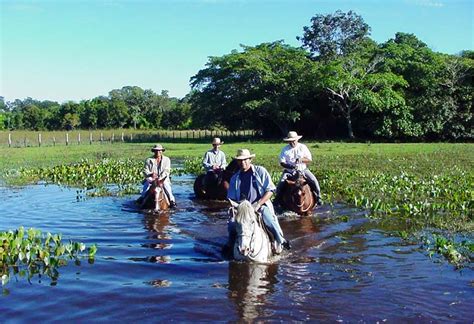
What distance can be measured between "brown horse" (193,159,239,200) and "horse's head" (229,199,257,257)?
6.03 meters

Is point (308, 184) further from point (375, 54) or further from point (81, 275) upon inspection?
point (375, 54)

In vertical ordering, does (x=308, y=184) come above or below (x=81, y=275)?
above

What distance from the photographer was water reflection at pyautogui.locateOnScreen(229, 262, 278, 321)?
629 cm

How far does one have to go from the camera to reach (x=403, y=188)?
14.5 meters

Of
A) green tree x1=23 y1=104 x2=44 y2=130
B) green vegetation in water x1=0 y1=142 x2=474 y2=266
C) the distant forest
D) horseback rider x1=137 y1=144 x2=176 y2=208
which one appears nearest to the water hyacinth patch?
horseback rider x1=137 y1=144 x2=176 y2=208

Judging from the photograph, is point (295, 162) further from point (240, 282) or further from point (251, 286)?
point (251, 286)

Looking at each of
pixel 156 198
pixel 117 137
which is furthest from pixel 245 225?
pixel 117 137

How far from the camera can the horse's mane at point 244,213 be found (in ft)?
25.4

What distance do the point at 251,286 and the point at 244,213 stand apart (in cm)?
111

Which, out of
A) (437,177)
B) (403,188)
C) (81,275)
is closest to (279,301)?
(81,275)

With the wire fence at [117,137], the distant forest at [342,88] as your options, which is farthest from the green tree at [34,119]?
the distant forest at [342,88]

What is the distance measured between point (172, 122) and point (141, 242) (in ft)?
223

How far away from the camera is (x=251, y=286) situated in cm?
716

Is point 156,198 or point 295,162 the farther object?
point 156,198
